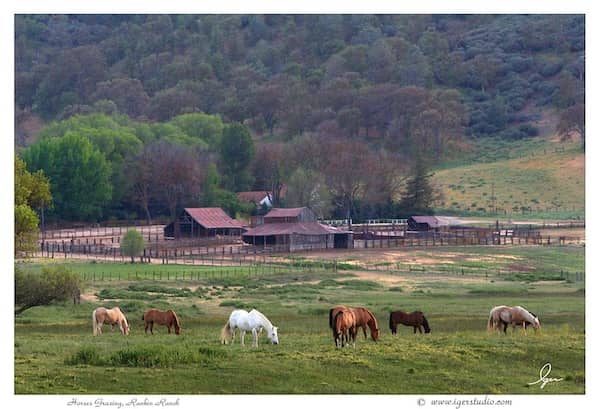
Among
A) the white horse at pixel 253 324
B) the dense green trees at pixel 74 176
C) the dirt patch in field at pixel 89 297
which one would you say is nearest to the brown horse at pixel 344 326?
the white horse at pixel 253 324

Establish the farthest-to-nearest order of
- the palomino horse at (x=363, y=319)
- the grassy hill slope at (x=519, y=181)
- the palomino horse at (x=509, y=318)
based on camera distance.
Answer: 1. the grassy hill slope at (x=519, y=181)
2. the palomino horse at (x=509, y=318)
3. the palomino horse at (x=363, y=319)

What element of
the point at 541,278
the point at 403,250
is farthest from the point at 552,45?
the point at 541,278

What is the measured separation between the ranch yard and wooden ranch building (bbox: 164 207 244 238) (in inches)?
519

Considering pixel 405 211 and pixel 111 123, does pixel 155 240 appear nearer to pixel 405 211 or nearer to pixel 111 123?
pixel 405 211

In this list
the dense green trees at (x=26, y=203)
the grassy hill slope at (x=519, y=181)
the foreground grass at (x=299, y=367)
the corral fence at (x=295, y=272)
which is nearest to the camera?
the foreground grass at (x=299, y=367)

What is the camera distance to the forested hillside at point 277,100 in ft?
306

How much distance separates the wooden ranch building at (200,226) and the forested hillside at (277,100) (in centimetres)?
741

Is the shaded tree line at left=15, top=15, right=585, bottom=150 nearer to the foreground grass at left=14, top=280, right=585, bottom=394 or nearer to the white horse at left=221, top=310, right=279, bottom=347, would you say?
the foreground grass at left=14, top=280, right=585, bottom=394

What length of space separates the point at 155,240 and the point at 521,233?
21197 millimetres

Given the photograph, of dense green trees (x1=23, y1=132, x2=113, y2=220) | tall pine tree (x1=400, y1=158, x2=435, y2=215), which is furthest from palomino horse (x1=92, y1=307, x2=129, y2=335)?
tall pine tree (x1=400, y1=158, x2=435, y2=215)

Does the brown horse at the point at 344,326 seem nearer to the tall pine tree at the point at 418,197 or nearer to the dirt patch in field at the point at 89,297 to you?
the dirt patch in field at the point at 89,297

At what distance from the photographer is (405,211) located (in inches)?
3627

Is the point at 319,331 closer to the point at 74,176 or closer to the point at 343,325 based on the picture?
the point at 343,325

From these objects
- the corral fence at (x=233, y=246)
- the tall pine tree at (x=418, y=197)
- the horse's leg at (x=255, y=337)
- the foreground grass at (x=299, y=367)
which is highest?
the tall pine tree at (x=418, y=197)
